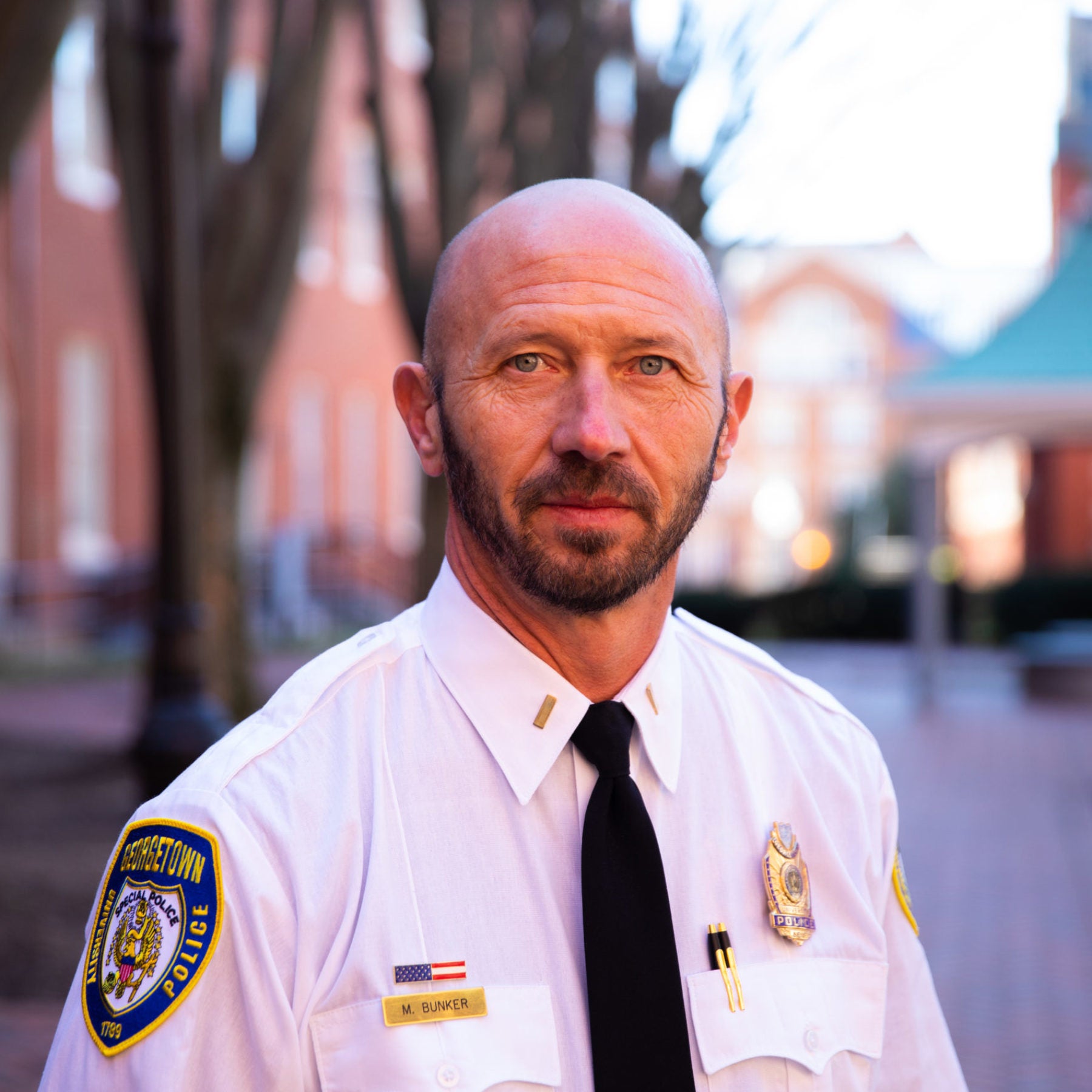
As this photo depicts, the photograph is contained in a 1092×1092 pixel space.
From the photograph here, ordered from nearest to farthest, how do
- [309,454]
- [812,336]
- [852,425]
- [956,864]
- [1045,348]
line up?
[956,864] < [1045,348] < [309,454] < [852,425] < [812,336]

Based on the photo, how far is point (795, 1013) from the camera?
179 cm

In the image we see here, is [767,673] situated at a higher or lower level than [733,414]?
lower

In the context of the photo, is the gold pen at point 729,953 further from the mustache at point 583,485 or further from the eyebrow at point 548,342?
the eyebrow at point 548,342

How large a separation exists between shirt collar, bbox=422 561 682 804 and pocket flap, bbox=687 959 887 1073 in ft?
0.85

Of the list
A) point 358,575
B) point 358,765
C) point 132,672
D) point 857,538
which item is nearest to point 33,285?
point 132,672

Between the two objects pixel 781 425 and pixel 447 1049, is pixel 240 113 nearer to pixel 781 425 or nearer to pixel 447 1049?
pixel 447 1049

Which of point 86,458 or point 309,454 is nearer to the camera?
point 86,458

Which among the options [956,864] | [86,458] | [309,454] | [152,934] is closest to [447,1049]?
[152,934]

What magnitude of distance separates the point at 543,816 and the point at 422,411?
583 mm

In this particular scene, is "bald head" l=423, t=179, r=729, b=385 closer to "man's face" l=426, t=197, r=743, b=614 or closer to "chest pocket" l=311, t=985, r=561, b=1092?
"man's face" l=426, t=197, r=743, b=614

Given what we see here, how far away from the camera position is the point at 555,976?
1.67 meters

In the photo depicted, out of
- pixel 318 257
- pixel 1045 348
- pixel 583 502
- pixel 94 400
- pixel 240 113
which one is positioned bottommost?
pixel 583 502

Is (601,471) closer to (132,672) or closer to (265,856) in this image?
(265,856)

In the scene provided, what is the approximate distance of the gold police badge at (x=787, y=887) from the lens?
181 cm
